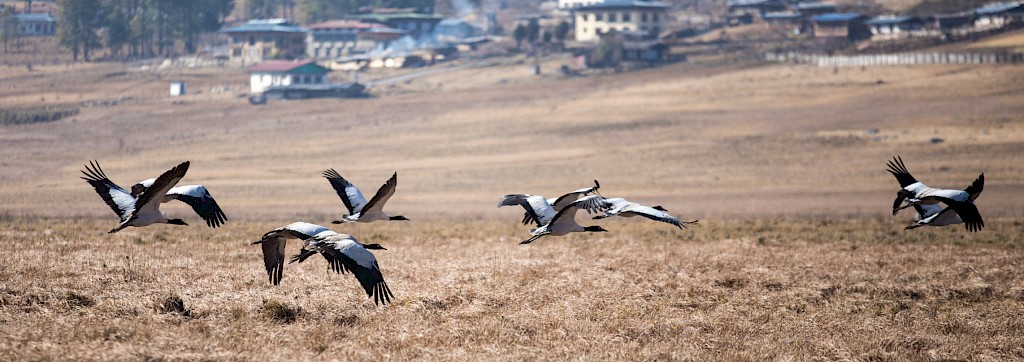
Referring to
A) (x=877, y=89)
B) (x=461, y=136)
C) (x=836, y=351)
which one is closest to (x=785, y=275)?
(x=836, y=351)

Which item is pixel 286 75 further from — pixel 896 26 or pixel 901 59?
pixel 896 26

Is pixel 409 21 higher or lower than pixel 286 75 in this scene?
higher

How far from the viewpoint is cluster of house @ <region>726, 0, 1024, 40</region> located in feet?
362

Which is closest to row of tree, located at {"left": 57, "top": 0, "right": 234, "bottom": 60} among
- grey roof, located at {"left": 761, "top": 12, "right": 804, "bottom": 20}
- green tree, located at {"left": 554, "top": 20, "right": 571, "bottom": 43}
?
green tree, located at {"left": 554, "top": 20, "right": 571, "bottom": 43}

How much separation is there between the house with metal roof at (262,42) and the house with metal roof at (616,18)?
104 ft

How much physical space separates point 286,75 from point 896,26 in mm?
59944

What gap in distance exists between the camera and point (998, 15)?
111m

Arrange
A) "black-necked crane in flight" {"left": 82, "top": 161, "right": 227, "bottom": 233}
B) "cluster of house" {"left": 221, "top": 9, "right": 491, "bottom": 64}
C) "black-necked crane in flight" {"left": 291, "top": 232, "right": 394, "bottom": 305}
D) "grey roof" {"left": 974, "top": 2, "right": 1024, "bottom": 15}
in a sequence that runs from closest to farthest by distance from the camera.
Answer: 1. "black-necked crane in flight" {"left": 291, "top": 232, "right": 394, "bottom": 305}
2. "black-necked crane in flight" {"left": 82, "top": 161, "right": 227, "bottom": 233}
3. "grey roof" {"left": 974, "top": 2, "right": 1024, "bottom": 15}
4. "cluster of house" {"left": 221, "top": 9, "right": 491, "bottom": 64}

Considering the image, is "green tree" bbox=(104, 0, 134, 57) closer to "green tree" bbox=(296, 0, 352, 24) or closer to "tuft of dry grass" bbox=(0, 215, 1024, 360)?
"green tree" bbox=(296, 0, 352, 24)

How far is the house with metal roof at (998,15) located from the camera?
109m

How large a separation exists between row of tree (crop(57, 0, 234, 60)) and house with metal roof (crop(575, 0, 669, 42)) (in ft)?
141

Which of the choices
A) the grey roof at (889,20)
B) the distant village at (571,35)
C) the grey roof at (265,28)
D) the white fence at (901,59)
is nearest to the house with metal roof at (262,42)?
the grey roof at (265,28)

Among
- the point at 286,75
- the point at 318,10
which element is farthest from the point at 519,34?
the point at 318,10

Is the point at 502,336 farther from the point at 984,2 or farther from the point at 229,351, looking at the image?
the point at 984,2
